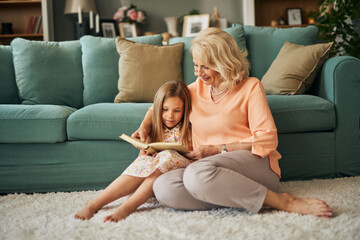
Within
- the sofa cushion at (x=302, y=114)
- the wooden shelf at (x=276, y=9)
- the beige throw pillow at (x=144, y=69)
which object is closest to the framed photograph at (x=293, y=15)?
the wooden shelf at (x=276, y=9)

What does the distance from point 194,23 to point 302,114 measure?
279cm

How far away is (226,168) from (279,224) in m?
0.28

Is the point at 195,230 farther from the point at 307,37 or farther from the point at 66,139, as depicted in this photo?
the point at 307,37

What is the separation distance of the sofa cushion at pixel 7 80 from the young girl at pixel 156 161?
132 centimetres

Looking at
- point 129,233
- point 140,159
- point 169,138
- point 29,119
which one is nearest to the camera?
point 129,233

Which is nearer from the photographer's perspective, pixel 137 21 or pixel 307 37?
pixel 307 37

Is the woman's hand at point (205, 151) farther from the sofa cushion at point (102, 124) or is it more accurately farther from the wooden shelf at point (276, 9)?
the wooden shelf at point (276, 9)

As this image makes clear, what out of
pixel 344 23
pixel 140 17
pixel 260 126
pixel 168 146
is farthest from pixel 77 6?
pixel 260 126

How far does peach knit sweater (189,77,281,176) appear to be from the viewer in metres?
1.54

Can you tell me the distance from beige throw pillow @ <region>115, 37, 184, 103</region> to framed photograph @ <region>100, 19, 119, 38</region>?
2042 millimetres

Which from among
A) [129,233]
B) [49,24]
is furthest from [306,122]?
Answer: [49,24]

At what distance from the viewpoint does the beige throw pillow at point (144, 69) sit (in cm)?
246

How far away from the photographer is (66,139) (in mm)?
2059

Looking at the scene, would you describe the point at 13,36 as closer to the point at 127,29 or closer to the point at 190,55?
the point at 127,29
